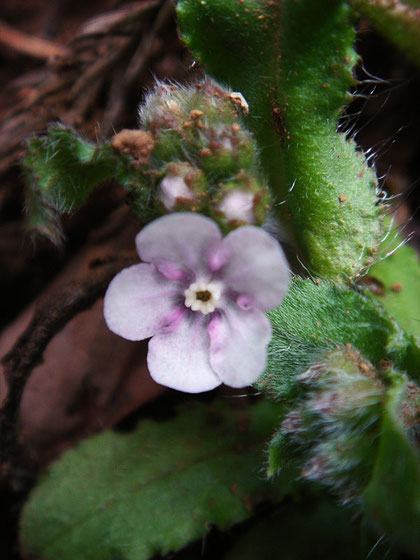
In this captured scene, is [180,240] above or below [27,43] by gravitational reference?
above

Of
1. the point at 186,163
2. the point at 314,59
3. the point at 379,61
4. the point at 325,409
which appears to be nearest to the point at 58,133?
the point at 186,163

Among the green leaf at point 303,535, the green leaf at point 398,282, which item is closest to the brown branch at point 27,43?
the green leaf at point 398,282

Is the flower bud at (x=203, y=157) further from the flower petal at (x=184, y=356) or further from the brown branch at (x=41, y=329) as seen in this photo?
the brown branch at (x=41, y=329)

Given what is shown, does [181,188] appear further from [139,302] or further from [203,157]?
[139,302]

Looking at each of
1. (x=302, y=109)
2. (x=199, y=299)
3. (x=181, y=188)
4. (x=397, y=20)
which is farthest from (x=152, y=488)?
(x=397, y=20)

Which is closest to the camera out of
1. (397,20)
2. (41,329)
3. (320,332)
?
(397,20)

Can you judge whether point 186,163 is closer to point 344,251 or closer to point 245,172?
point 245,172

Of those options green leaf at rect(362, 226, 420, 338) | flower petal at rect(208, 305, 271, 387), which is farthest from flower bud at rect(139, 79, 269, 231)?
green leaf at rect(362, 226, 420, 338)
